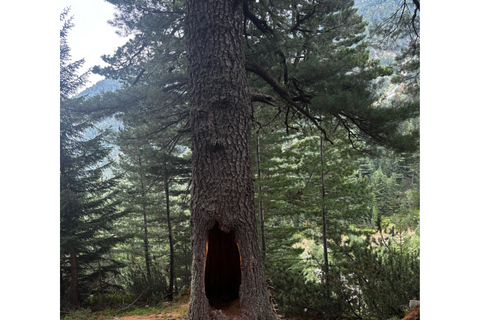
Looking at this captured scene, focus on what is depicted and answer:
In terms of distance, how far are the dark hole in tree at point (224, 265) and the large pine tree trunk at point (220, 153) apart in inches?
1.5

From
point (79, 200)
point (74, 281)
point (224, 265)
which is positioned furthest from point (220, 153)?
point (74, 281)

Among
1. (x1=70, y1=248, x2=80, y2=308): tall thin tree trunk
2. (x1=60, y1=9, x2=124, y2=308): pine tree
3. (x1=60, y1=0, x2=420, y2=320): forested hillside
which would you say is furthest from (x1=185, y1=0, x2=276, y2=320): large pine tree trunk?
(x1=70, y1=248, x2=80, y2=308): tall thin tree trunk

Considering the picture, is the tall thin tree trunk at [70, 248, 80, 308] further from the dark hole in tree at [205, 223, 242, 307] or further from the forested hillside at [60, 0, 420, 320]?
the dark hole in tree at [205, 223, 242, 307]

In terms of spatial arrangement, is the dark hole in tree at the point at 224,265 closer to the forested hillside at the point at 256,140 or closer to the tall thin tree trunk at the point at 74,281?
the forested hillside at the point at 256,140

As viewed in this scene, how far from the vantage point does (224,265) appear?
213 cm

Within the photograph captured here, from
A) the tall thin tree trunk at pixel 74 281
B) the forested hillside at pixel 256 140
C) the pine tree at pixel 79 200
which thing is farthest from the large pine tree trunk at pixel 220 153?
the tall thin tree trunk at pixel 74 281

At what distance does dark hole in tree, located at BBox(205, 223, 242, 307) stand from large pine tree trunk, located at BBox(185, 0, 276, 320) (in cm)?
4

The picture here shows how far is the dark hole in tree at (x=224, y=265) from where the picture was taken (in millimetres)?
2092
